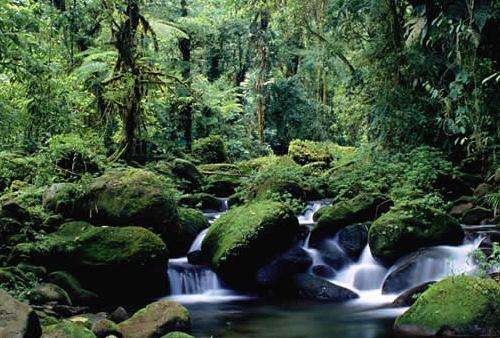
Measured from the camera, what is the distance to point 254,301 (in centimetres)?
889

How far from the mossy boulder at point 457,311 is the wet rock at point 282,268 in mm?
3186

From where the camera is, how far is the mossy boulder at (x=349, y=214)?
1044 centimetres

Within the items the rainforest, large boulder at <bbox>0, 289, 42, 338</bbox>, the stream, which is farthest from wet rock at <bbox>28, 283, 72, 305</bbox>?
large boulder at <bbox>0, 289, 42, 338</bbox>

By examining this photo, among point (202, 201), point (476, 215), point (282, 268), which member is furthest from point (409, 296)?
point (202, 201)

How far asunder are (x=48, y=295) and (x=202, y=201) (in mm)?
6556

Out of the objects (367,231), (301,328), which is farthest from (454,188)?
(301,328)

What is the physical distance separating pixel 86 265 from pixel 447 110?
6237 millimetres

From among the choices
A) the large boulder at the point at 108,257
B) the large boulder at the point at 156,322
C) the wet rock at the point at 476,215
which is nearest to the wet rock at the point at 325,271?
the large boulder at the point at 108,257

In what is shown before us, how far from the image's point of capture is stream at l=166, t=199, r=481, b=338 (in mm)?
7152

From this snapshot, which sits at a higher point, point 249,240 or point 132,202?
point 132,202

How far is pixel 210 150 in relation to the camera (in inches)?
774

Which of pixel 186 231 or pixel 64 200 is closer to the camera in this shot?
pixel 64 200

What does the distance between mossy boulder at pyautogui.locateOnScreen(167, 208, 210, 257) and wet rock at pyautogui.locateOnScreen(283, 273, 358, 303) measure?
2.40m

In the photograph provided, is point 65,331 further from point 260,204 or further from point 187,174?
point 187,174
